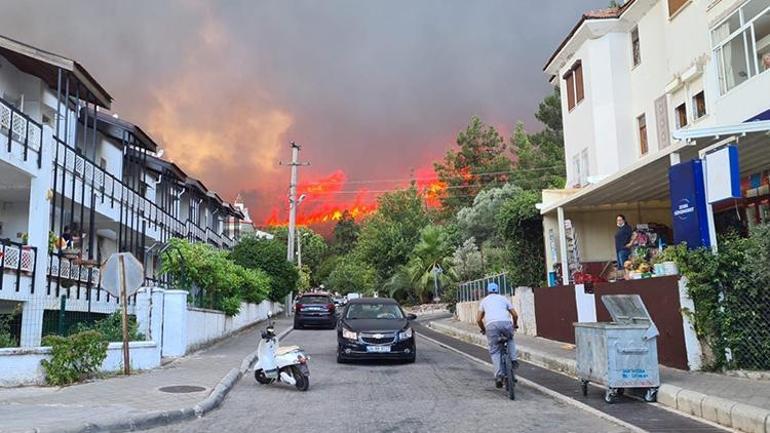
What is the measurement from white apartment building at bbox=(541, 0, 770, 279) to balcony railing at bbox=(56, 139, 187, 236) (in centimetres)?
1453

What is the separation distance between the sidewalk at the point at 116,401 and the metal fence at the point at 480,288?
1369 centimetres

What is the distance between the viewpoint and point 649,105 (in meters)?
21.9

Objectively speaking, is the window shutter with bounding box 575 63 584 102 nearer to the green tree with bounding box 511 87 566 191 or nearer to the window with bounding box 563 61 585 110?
the window with bounding box 563 61 585 110

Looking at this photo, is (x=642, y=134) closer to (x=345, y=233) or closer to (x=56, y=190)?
(x=56, y=190)

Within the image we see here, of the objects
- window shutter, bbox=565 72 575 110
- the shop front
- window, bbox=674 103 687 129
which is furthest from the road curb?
window shutter, bbox=565 72 575 110

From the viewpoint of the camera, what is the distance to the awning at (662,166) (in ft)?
38.2

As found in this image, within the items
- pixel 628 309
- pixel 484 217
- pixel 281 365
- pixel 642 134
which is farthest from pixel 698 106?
pixel 484 217

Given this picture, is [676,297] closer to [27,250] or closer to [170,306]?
[170,306]

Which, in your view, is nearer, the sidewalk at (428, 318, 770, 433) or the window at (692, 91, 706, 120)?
the sidewalk at (428, 318, 770, 433)

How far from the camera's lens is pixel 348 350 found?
14609mm

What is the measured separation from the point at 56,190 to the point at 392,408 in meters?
13.2

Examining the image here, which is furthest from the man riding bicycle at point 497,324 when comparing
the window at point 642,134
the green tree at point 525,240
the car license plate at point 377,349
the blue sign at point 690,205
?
the window at point 642,134

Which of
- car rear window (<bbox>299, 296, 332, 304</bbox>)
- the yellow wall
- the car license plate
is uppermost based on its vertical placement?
the yellow wall

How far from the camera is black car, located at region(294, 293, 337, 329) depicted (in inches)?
1085
